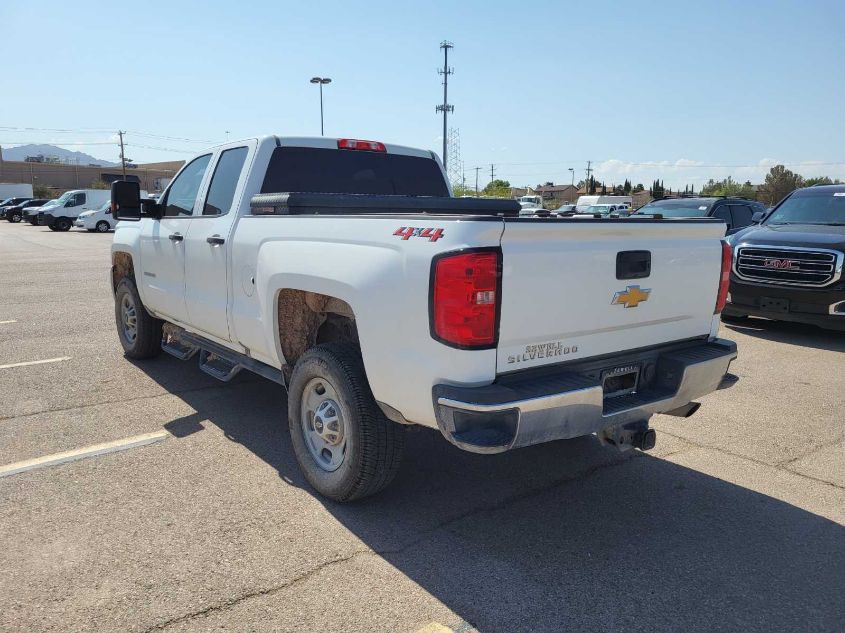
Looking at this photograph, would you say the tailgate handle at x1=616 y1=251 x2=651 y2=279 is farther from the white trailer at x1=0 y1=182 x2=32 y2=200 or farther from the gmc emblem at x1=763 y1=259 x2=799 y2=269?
the white trailer at x1=0 y1=182 x2=32 y2=200

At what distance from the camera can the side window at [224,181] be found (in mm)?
4805

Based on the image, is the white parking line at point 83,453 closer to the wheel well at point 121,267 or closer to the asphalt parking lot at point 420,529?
the asphalt parking lot at point 420,529

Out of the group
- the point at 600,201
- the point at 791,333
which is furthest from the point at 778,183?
the point at 791,333

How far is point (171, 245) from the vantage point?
17.7 ft

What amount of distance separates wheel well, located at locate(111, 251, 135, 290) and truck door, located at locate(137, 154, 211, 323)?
702 millimetres

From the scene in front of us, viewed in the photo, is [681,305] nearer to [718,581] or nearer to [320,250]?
[718,581]

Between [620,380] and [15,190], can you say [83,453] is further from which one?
[15,190]

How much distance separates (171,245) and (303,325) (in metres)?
1.86

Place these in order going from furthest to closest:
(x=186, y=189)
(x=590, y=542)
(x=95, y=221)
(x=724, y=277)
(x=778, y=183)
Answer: (x=778, y=183)
(x=95, y=221)
(x=186, y=189)
(x=724, y=277)
(x=590, y=542)

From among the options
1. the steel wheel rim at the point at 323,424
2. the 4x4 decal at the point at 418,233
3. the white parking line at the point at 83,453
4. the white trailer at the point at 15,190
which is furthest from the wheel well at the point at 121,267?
the white trailer at the point at 15,190

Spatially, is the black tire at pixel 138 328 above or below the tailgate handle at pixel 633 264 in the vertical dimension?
below

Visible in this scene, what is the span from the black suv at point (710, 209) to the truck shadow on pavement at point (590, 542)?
8.36 m

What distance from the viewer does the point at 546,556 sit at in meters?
3.26

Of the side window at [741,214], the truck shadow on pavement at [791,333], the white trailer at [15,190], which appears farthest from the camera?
the white trailer at [15,190]
